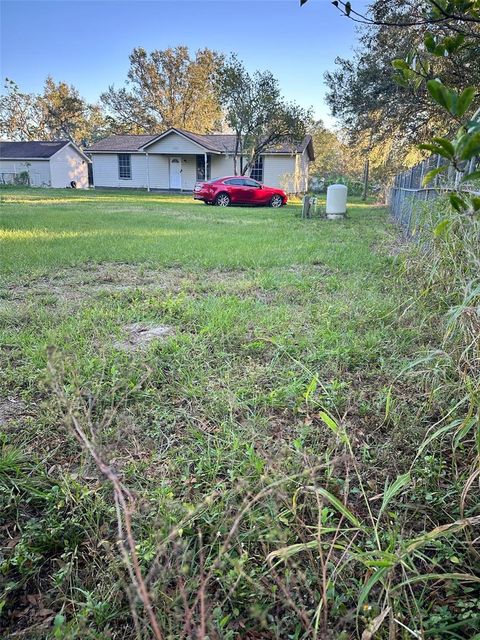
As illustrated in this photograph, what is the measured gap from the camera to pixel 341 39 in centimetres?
1216

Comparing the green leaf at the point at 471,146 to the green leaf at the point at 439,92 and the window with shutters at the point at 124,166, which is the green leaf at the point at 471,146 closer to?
the green leaf at the point at 439,92

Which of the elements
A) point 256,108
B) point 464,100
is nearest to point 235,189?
point 256,108

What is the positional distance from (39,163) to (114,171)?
6.95 m

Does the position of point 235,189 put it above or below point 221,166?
below

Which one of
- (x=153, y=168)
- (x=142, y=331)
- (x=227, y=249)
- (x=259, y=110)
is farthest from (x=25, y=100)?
(x=142, y=331)

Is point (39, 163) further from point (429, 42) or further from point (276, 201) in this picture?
point (429, 42)

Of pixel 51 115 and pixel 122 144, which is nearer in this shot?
pixel 122 144

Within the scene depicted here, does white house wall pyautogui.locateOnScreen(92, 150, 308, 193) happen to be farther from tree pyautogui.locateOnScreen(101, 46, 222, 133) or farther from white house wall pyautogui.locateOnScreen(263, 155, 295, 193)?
tree pyautogui.locateOnScreen(101, 46, 222, 133)

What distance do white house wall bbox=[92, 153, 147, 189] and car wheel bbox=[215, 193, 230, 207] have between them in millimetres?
12114

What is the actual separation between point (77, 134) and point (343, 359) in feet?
185

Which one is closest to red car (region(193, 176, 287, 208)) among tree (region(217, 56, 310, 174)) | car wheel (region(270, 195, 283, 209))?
car wheel (region(270, 195, 283, 209))

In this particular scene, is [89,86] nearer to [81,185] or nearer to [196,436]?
[81,185]

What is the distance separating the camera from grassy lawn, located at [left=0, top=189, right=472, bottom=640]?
1133 mm

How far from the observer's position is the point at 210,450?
5.72 ft
